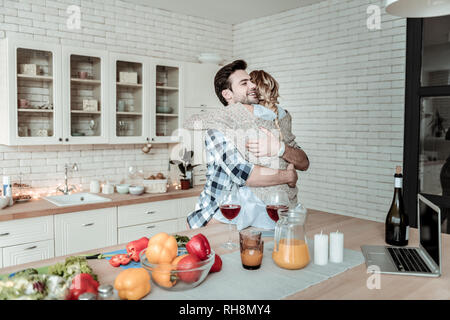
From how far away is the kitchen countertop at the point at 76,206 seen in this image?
3.15 metres

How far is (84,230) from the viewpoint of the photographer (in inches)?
139

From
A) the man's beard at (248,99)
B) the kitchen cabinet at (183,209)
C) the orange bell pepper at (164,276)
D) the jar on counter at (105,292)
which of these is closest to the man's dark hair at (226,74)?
the man's beard at (248,99)

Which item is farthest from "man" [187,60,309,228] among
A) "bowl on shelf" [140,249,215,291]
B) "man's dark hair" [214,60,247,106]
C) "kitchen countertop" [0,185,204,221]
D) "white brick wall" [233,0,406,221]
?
"white brick wall" [233,0,406,221]

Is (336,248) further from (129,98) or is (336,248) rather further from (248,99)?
(129,98)

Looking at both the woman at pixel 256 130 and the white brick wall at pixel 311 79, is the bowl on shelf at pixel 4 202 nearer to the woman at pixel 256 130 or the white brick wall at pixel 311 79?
the white brick wall at pixel 311 79

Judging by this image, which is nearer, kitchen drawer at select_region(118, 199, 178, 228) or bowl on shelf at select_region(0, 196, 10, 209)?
bowl on shelf at select_region(0, 196, 10, 209)

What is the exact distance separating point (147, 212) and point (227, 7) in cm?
253

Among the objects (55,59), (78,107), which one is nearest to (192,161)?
(78,107)

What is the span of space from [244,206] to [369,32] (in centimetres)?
268

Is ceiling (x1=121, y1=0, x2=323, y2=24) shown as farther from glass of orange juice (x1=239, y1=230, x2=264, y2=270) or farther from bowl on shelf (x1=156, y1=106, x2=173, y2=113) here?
glass of orange juice (x1=239, y1=230, x2=264, y2=270)

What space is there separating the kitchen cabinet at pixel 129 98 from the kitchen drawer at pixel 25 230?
1089 millimetres

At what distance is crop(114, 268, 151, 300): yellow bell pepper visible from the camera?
1.15m

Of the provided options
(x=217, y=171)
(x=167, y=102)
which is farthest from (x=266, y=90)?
(x=167, y=102)

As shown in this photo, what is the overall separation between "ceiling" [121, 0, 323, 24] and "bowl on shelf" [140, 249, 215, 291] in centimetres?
377
